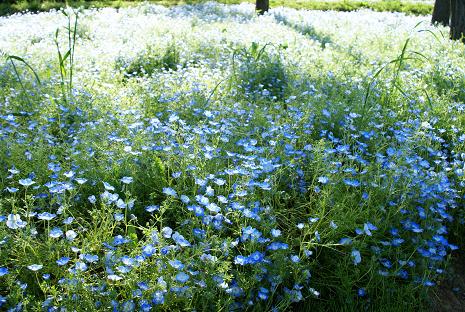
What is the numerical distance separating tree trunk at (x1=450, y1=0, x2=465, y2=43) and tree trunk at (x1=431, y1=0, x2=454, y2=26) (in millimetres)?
3063

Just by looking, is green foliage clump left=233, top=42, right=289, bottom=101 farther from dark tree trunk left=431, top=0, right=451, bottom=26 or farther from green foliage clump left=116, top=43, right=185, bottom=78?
dark tree trunk left=431, top=0, right=451, bottom=26

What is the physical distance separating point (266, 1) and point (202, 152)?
10.9m

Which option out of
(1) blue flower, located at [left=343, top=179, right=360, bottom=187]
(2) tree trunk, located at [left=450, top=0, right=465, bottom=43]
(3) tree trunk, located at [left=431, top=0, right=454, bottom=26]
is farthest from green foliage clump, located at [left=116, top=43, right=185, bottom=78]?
(3) tree trunk, located at [left=431, top=0, right=454, bottom=26]

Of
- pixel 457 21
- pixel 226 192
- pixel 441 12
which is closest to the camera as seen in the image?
pixel 226 192

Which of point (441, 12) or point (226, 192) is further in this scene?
point (441, 12)

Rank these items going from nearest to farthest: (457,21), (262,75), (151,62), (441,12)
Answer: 1. (262,75)
2. (151,62)
3. (457,21)
4. (441,12)

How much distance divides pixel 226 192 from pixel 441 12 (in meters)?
11.1

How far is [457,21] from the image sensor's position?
9.24 meters

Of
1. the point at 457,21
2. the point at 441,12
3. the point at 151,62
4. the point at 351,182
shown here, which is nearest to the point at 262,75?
the point at 151,62

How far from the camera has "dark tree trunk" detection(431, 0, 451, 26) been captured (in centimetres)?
1215

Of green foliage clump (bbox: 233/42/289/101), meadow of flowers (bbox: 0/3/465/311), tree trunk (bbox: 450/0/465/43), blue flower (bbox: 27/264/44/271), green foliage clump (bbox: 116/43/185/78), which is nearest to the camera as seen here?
blue flower (bbox: 27/264/44/271)

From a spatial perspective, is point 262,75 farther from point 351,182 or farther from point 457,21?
point 457,21

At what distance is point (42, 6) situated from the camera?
14805mm

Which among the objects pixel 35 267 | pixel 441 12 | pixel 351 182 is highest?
pixel 441 12
